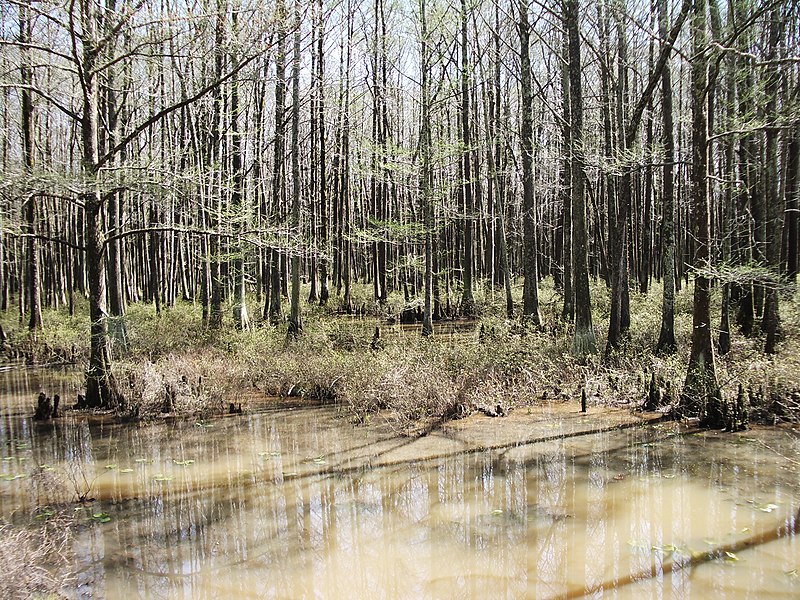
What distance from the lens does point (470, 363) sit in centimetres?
1125

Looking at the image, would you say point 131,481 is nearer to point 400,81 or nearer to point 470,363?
point 470,363

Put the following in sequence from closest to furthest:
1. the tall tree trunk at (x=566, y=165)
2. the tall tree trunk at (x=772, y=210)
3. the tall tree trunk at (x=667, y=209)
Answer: the tall tree trunk at (x=772, y=210), the tall tree trunk at (x=667, y=209), the tall tree trunk at (x=566, y=165)

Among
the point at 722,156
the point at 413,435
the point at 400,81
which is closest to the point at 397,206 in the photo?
the point at 400,81

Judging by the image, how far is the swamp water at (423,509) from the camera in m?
4.65

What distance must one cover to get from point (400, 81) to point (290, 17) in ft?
79.6

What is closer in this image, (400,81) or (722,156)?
(722,156)

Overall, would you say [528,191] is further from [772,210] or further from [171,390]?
[171,390]

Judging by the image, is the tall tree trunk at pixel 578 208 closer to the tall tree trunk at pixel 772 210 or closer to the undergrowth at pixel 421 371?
the undergrowth at pixel 421 371

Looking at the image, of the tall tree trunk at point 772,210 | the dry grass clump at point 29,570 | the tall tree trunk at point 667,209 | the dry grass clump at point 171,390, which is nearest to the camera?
the dry grass clump at point 29,570

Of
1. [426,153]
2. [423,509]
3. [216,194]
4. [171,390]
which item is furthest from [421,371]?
[426,153]

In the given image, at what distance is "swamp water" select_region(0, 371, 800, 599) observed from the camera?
15.3 ft

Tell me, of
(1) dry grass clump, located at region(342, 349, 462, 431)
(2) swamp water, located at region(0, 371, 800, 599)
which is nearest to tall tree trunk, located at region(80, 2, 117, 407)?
(2) swamp water, located at region(0, 371, 800, 599)

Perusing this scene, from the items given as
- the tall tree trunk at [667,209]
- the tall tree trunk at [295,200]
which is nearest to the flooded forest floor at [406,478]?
the tall tree trunk at [667,209]

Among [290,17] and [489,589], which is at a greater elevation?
[290,17]
